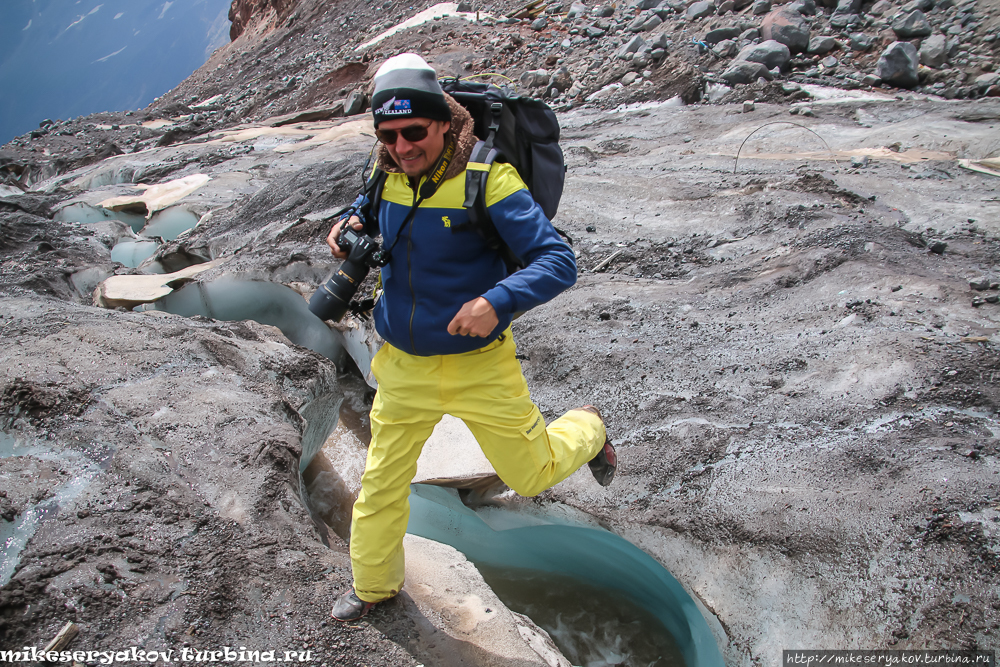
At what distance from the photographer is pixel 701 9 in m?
9.30

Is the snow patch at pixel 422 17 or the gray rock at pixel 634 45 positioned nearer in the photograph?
the gray rock at pixel 634 45

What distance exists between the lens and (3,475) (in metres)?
1.80

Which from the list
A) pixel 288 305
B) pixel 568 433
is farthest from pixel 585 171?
pixel 568 433

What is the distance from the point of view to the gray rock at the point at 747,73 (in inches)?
277

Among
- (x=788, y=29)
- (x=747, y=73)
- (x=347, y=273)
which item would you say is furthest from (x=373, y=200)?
(x=788, y=29)

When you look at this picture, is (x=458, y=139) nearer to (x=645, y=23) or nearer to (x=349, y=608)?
(x=349, y=608)

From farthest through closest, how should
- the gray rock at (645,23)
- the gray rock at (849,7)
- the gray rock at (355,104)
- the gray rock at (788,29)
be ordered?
the gray rock at (355,104), the gray rock at (645,23), the gray rock at (849,7), the gray rock at (788,29)

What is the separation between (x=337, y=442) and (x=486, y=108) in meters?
2.47

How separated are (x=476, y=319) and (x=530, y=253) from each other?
25 centimetres

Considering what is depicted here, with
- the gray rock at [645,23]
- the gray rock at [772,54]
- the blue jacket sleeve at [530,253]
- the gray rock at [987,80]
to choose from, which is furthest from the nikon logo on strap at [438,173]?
the gray rock at [645,23]

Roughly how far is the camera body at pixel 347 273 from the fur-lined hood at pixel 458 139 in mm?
212

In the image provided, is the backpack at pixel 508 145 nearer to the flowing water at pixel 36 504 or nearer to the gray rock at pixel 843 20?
the flowing water at pixel 36 504

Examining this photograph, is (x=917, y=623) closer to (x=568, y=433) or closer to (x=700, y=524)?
(x=700, y=524)

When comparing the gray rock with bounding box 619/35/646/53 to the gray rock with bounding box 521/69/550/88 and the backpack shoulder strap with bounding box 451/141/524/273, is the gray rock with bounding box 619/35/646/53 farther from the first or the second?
the backpack shoulder strap with bounding box 451/141/524/273
